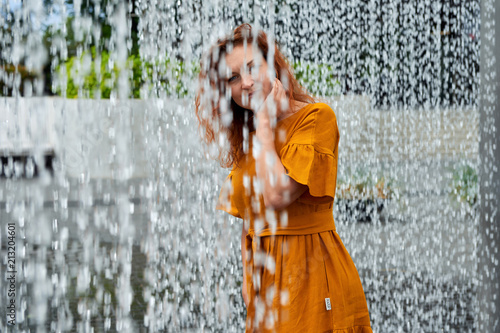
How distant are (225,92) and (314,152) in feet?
1.13

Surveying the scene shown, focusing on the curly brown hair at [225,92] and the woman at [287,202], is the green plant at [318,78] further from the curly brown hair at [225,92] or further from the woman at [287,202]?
the woman at [287,202]

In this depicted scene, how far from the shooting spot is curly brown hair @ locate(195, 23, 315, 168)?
5.90 feet

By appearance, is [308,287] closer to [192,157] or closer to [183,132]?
[192,157]

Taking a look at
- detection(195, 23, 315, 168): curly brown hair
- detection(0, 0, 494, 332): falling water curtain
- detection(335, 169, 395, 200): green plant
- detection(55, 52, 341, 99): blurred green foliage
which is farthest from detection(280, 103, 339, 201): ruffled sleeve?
detection(55, 52, 341, 99): blurred green foliage

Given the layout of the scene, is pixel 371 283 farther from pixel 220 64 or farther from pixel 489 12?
pixel 220 64

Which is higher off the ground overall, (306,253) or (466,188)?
(306,253)

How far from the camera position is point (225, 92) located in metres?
1.80

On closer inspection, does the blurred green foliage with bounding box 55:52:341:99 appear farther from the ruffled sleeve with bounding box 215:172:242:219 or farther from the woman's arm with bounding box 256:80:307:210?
the woman's arm with bounding box 256:80:307:210

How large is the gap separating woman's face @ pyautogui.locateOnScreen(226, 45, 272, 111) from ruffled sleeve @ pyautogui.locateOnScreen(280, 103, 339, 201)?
0.13 meters

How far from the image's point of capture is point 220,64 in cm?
179

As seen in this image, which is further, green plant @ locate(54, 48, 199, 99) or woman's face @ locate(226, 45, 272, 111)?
green plant @ locate(54, 48, 199, 99)

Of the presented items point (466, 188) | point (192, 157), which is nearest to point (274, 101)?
point (466, 188)

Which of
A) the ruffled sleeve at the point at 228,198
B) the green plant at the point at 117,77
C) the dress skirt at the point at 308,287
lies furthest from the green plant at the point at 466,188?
the dress skirt at the point at 308,287

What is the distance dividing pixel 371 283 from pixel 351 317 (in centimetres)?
345
